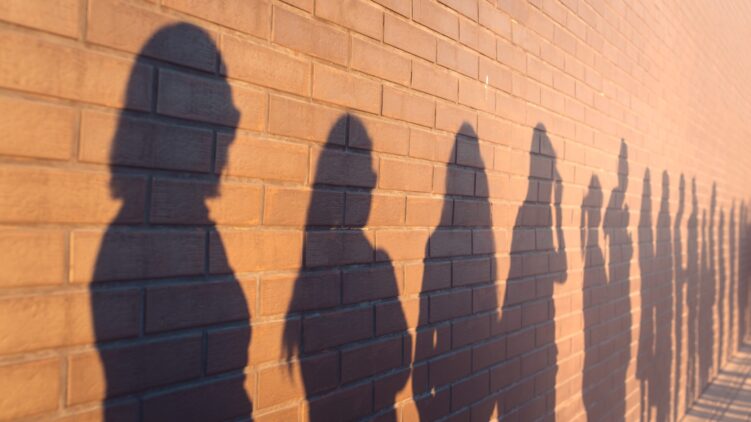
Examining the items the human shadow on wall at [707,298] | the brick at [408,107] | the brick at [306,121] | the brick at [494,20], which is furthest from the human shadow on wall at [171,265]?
the human shadow on wall at [707,298]

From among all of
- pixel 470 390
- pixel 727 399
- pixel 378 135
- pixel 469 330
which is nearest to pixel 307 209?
pixel 378 135

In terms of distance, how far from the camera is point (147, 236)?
129cm

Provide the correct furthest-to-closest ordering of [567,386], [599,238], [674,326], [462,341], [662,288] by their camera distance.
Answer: [674,326]
[662,288]
[599,238]
[567,386]
[462,341]

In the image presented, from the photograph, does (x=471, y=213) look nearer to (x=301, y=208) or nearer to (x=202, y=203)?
(x=301, y=208)

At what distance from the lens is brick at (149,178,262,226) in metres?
1.32

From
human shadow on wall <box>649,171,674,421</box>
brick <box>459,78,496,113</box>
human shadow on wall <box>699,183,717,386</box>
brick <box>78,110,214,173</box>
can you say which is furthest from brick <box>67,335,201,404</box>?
human shadow on wall <box>699,183,717,386</box>

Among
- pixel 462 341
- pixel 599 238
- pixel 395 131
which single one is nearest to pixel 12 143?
pixel 395 131

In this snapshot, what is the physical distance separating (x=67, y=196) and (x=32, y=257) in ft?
0.44

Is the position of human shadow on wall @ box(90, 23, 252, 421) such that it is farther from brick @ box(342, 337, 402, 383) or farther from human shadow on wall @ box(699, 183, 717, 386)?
human shadow on wall @ box(699, 183, 717, 386)

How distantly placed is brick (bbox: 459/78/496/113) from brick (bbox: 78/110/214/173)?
1208 millimetres

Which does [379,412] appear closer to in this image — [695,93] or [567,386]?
[567,386]

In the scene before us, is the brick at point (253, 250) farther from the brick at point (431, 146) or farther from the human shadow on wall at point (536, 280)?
the human shadow on wall at point (536, 280)

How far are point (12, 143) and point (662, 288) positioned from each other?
4.73 meters

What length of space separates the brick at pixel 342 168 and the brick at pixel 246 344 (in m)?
0.43
